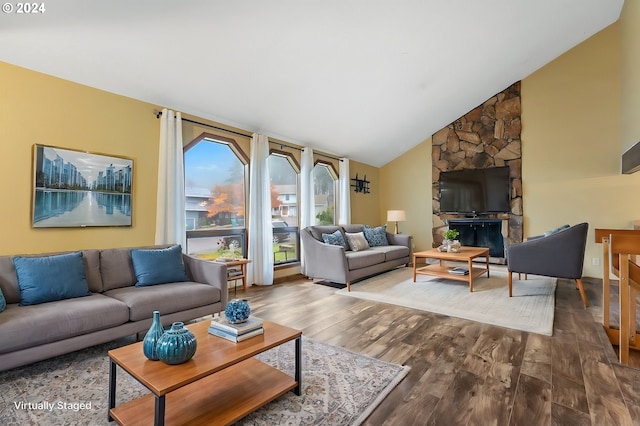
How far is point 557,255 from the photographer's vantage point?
372cm

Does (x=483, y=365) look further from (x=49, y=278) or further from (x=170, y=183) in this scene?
(x=170, y=183)

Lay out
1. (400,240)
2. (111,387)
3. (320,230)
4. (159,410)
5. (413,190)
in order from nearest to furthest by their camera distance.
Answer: (159,410) < (111,387) < (320,230) < (400,240) < (413,190)

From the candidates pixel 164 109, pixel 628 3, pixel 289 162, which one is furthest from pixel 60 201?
pixel 628 3

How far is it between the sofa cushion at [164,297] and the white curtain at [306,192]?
2.73m

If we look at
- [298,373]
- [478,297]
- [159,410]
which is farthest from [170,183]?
→ [478,297]

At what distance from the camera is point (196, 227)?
423 centimetres

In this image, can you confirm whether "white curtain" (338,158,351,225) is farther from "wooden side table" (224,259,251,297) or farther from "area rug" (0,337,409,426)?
"area rug" (0,337,409,426)

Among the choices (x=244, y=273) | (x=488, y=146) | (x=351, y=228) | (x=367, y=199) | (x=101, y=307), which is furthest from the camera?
(x=367, y=199)

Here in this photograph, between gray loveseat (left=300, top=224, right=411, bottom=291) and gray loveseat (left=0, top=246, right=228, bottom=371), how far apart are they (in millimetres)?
1812

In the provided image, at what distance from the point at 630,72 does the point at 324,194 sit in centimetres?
511

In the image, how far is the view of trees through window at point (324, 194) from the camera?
21.0ft

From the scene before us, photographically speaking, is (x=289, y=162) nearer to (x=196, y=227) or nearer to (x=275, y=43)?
(x=196, y=227)

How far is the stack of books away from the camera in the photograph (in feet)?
5.86

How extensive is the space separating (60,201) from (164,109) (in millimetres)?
1466
